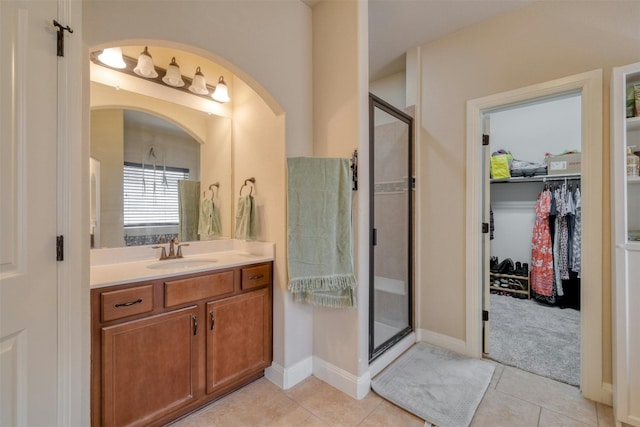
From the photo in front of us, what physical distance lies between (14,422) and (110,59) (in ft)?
6.22

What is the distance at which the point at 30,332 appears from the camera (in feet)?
3.26

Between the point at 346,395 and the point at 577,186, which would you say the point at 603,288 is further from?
the point at 577,186

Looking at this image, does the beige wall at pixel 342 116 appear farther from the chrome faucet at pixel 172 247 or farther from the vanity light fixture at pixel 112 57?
the vanity light fixture at pixel 112 57

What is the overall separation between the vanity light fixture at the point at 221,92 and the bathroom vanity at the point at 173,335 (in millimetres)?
1357

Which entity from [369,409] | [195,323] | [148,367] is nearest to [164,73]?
[195,323]

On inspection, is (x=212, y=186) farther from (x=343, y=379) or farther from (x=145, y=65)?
(x=343, y=379)

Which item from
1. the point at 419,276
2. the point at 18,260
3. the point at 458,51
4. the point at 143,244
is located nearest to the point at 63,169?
the point at 18,260

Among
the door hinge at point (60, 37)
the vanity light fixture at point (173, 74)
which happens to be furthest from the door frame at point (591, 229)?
the door hinge at point (60, 37)

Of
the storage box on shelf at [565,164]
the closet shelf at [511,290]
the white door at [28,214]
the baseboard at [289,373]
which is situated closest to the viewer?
the white door at [28,214]

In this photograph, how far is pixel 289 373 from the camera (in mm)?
1980

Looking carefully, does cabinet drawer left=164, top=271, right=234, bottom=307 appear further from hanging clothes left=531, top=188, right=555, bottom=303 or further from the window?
hanging clothes left=531, top=188, right=555, bottom=303

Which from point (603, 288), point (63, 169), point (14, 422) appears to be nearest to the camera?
point (14, 422)

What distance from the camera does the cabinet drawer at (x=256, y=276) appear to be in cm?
191

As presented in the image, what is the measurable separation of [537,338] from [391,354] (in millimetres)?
1519
